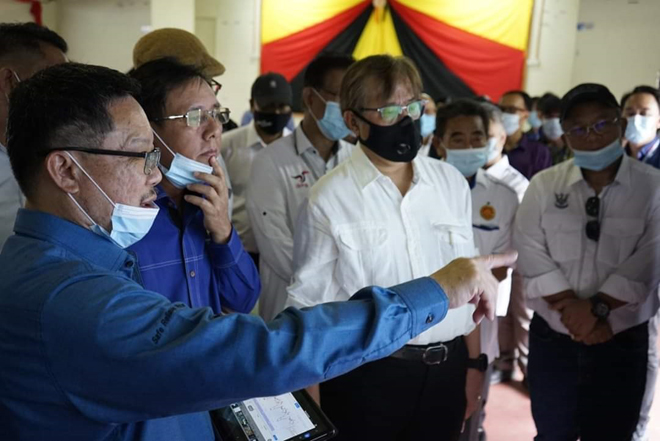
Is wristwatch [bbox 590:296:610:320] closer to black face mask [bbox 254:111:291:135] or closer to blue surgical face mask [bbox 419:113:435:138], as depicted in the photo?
black face mask [bbox 254:111:291:135]

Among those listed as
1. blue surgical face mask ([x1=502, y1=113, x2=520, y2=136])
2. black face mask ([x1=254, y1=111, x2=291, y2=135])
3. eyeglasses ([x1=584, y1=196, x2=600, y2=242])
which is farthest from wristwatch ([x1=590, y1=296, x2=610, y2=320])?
blue surgical face mask ([x1=502, y1=113, x2=520, y2=136])

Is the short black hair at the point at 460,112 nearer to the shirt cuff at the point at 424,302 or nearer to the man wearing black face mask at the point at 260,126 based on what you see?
the man wearing black face mask at the point at 260,126

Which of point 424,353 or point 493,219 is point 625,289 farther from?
point 424,353

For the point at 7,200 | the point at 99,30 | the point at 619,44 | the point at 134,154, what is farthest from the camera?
the point at 99,30

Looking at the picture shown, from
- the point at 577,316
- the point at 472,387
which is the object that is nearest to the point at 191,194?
the point at 472,387

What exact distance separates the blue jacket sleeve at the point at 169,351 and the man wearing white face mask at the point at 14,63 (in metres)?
0.94

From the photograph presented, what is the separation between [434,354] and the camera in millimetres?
1599

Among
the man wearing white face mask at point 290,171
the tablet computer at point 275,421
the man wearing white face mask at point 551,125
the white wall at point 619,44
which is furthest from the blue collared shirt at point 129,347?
the white wall at point 619,44

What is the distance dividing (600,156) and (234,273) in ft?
4.75

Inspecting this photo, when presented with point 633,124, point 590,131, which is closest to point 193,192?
point 590,131

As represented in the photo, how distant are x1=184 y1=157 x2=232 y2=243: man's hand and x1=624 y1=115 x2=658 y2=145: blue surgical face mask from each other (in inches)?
125

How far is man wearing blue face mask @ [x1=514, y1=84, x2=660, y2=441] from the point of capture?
75.4 inches

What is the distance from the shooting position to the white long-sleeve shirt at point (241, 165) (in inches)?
117

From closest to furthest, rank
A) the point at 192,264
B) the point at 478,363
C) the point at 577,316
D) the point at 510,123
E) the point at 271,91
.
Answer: the point at 192,264, the point at 478,363, the point at 577,316, the point at 271,91, the point at 510,123
